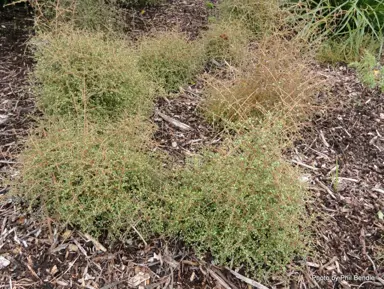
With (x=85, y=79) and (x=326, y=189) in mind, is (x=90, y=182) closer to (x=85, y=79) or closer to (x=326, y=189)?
(x=85, y=79)

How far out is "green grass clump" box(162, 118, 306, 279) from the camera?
174 cm

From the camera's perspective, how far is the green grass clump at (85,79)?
246 cm

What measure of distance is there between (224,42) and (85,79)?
1525 millimetres

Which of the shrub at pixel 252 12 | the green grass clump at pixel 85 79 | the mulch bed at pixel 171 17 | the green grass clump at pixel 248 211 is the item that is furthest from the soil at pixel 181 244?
the mulch bed at pixel 171 17

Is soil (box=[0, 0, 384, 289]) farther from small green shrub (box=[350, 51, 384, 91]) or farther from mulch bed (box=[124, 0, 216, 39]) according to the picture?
mulch bed (box=[124, 0, 216, 39])

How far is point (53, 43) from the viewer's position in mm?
2600

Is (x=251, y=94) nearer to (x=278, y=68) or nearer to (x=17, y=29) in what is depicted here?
(x=278, y=68)

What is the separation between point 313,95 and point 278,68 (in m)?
0.43

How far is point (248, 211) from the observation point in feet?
5.81

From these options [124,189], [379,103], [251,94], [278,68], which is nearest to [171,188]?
[124,189]

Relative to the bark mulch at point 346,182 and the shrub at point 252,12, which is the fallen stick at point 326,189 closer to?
the bark mulch at point 346,182

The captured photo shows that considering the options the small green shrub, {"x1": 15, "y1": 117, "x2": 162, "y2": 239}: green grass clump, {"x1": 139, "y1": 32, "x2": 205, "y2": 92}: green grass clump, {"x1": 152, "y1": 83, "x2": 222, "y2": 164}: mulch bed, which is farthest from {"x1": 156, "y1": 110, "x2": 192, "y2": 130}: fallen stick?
the small green shrub

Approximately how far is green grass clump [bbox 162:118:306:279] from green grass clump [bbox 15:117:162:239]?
0.64ft

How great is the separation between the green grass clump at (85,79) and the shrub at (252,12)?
162 cm
